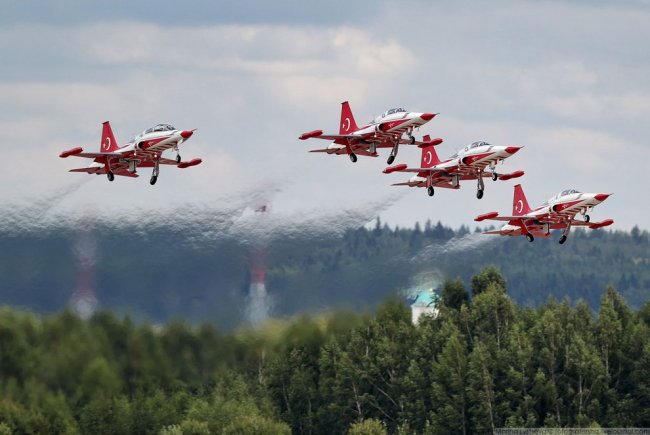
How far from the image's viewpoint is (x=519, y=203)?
3516 inches

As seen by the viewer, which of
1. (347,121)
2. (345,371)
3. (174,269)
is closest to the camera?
(347,121)

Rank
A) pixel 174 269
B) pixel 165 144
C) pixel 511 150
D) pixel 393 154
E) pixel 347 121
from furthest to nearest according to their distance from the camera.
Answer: pixel 174 269
pixel 347 121
pixel 393 154
pixel 511 150
pixel 165 144

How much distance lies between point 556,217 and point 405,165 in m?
8.17

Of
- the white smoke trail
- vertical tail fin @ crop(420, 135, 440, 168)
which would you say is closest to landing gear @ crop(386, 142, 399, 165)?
vertical tail fin @ crop(420, 135, 440, 168)

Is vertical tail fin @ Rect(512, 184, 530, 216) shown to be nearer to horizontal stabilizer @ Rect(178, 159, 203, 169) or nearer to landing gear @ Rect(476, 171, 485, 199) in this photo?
landing gear @ Rect(476, 171, 485, 199)

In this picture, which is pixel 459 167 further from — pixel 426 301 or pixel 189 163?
pixel 426 301

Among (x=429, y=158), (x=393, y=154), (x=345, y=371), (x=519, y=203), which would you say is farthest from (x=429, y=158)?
(x=345, y=371)

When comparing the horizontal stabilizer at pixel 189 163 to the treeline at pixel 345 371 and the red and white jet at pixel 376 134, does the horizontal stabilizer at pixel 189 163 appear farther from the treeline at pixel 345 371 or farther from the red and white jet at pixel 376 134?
the treeline at pixel 345 371

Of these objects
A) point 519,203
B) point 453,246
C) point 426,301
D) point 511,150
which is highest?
point 511,150

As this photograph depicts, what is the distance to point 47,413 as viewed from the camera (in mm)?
104250

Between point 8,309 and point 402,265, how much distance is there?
108 ft

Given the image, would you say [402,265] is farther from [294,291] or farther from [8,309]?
[8,309]

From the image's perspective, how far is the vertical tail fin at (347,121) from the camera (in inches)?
3440

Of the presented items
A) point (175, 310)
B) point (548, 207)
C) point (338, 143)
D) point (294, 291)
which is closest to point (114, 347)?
point (175, 310)
